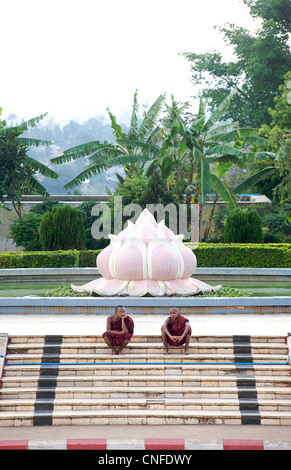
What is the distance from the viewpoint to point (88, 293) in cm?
1408

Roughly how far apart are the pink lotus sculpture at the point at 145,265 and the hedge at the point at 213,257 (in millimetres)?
6633

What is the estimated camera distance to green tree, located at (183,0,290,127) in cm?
3822

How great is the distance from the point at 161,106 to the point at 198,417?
24846 mm

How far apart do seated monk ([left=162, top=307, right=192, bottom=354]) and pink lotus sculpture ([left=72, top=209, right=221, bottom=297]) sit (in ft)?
12.0

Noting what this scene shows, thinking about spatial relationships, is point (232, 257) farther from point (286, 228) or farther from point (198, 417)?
point (198, 417)

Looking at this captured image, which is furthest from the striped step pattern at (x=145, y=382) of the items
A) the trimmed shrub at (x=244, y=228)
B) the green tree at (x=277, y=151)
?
the green tree at (x=277, y=151)

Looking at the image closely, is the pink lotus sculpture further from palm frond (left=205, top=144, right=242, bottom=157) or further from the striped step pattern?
palm frond (left=205, top=144, right=242, bottom=157)

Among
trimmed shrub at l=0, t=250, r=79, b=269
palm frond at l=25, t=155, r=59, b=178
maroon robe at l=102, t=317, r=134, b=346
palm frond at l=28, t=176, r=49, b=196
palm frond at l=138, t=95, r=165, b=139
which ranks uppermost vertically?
palm frond at l=138, t=95, r=165, b=139

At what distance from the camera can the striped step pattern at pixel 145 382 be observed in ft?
26.1

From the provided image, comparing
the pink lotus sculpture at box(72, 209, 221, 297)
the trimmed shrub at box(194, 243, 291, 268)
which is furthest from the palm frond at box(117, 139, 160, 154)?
the pink lotus sculpture at box(72, 209, 221, 297)

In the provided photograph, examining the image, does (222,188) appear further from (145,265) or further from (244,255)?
(145,265)

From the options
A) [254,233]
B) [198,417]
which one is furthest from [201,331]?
[254,233]

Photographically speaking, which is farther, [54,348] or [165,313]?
[165,313]

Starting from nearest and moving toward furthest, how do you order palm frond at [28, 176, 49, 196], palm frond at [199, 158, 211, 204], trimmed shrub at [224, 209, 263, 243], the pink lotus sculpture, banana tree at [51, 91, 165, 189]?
the pink lotus sculpture → trimmed shrub at [224, 209, 263, 243] → palm frond at [199, 158, 211, 204] → banana tree at [51, 91, 165, 189] → palm frond at [28, 176, 49, 196]
